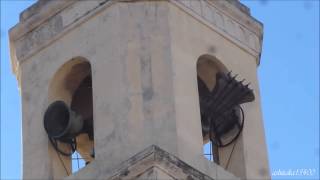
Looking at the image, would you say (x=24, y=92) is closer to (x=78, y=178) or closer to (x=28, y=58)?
(x=28, y=58)

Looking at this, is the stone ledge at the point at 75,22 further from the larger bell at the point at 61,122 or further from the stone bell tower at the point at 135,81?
the larger bell at the point at 61,122

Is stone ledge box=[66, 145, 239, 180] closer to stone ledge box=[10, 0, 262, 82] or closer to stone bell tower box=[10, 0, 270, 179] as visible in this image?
stone bell tower box=[10, 0, 270, 179]

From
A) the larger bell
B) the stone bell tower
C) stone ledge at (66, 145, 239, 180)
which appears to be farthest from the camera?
the larger bell

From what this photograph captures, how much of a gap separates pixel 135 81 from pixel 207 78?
6.22ft

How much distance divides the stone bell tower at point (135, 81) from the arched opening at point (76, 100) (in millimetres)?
21

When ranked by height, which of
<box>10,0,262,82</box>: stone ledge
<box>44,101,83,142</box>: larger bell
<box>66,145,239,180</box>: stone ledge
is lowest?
<box>66,145,239,180</box>: stone ledge

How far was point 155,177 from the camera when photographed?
24.5 meters

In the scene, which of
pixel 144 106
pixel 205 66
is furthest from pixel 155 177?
pixel 205 66

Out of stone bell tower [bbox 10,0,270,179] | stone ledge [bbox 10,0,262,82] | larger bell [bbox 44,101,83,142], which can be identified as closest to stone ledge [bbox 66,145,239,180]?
stone bell tower [bbox 10,0,270,179]

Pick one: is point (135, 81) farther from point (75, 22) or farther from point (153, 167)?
point (153, 167)

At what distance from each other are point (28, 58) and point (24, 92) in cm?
58

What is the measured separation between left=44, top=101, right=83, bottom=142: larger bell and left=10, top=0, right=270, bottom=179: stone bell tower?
0.09ft

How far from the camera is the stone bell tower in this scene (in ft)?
83.4

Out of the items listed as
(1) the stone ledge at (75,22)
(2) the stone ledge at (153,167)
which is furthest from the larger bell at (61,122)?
(2) the stone ledge at (153,167)
